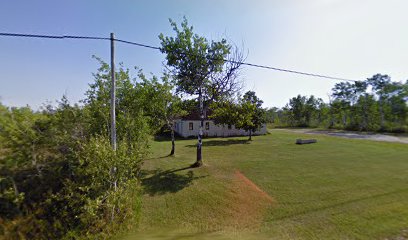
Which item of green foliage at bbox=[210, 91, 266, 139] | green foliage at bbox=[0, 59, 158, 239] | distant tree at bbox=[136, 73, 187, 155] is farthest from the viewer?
green foliage at bbox=[210, 91, 266, 139]

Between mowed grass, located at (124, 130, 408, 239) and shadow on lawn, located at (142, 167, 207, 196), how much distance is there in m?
0.04

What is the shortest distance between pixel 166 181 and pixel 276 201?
5.16m

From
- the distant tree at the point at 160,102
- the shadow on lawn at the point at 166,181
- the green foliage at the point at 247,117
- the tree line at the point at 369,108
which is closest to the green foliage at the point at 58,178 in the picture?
the shadow on lawn at the point at 166,181

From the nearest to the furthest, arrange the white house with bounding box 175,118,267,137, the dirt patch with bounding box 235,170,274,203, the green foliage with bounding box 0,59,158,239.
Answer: the green foliage with bounding box 0,59,158,239, the dirt patch with bounding box 235,170,274,203, the white house with bounding box 175,118,267,137

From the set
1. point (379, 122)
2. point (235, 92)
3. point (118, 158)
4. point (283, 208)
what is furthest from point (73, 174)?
point (379, 122)

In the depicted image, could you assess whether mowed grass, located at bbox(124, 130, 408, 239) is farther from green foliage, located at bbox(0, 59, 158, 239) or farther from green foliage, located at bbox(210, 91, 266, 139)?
green foliage, located at bbox(210, 91, 266, 139)

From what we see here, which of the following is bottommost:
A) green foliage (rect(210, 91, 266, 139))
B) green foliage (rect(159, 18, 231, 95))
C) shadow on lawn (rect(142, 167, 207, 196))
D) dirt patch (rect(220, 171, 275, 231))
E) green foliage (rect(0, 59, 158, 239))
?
dirt patch (rect(220, 171, 275, 231))

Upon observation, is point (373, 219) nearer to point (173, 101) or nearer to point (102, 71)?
point (173, 101)

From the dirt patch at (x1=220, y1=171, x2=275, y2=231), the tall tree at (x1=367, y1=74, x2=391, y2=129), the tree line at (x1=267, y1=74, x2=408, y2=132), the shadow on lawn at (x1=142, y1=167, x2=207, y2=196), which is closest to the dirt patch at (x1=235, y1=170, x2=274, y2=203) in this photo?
the dirt patch at (x1=220, y1=171, x2=275, y2=231)

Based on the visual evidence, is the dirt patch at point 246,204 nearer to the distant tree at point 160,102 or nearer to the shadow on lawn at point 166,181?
the shadow on lawn at point 166,181

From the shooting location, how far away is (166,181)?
9.90 metres

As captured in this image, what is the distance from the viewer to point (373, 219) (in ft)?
20.2

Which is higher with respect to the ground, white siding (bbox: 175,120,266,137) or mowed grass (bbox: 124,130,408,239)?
white siding (bbox: 175,120,266,137)

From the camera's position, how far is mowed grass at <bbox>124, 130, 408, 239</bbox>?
575cm
